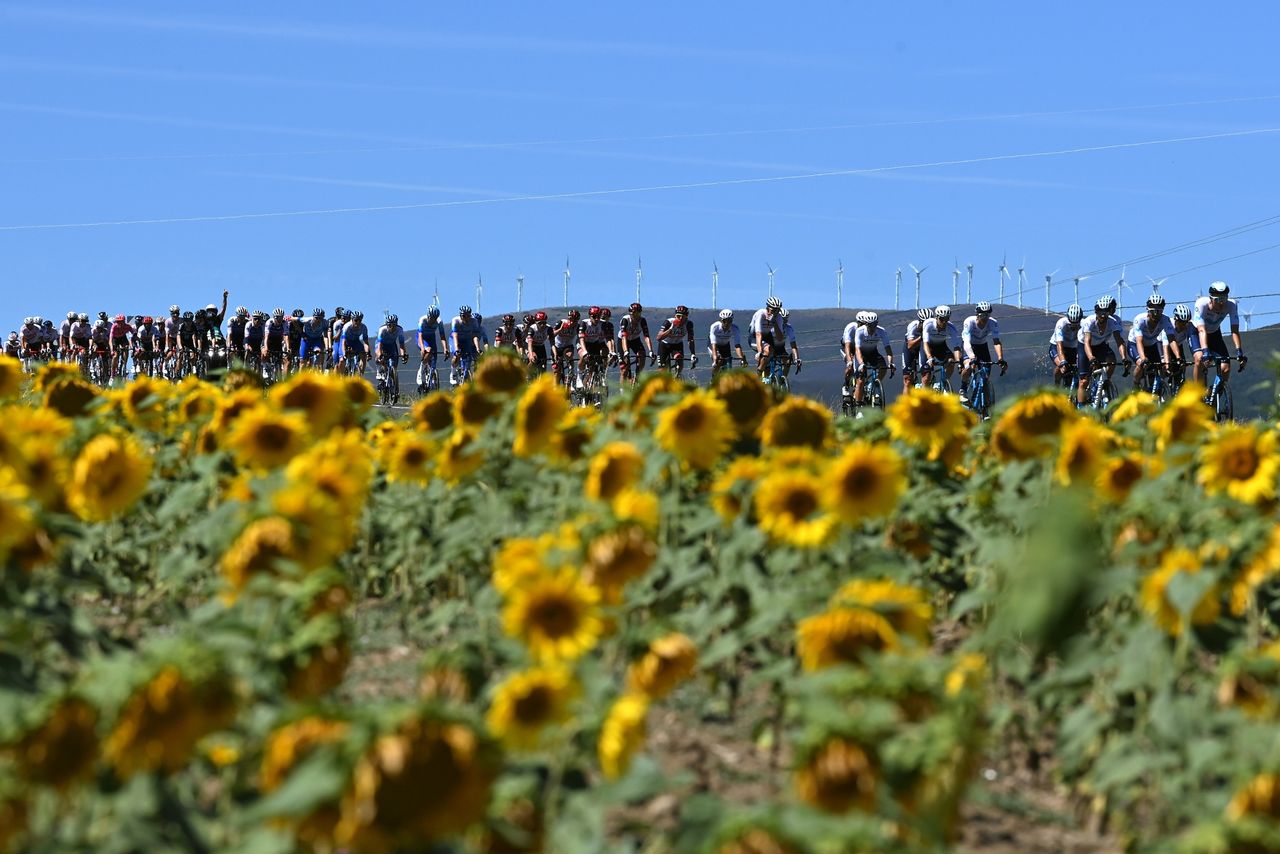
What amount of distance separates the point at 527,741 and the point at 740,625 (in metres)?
2.80

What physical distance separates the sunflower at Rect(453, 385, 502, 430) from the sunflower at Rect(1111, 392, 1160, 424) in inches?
113

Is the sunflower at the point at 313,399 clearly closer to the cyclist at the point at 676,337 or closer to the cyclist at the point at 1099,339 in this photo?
the cyclist at the point at 1099,339

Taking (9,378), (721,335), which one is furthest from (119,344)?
(9,378)

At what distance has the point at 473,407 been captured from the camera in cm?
729

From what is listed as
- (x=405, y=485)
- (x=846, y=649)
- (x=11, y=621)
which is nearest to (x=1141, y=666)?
(x=846, y=649)

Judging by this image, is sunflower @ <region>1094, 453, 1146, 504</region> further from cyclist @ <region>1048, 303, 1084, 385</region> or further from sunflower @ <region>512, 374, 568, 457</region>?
cyclist @ <region>1048, 303, 1084, 385</region>

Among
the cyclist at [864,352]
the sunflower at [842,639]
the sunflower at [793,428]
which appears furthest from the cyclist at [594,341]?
Answer: the sunflower at [842,639]

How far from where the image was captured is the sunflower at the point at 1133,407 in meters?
8.48

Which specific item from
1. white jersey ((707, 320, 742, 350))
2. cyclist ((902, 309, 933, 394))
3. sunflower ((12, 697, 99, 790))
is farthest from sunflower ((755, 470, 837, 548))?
white jersey ((707, 320, 742, 350))

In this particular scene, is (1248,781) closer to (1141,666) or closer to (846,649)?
(846,649)

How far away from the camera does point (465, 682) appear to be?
4.32 meters

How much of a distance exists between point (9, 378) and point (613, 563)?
4467mm

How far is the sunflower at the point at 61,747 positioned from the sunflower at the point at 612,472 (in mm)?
2445

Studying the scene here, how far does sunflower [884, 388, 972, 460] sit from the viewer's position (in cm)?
752
